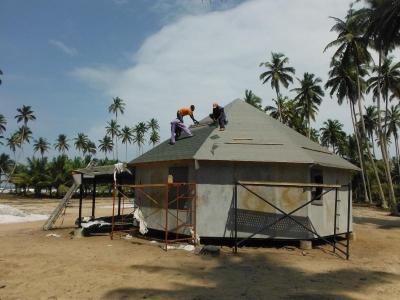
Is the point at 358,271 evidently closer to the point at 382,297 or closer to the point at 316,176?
the point at 382,297

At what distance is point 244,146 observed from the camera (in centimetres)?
1598

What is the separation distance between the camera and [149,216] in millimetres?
17453

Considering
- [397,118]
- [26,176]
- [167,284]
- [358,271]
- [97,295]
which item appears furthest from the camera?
[397,118]

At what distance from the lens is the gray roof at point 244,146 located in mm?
15241

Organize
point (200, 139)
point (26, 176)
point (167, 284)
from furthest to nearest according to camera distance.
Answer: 1. point (26, 176)
2. point (200, 139)
3. point (167, 284)

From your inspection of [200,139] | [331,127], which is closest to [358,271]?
[200,139]

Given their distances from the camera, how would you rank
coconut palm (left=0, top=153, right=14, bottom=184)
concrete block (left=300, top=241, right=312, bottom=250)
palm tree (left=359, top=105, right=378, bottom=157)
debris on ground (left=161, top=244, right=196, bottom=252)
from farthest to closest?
coconut palm (left=0, top=153, right=14, bottom=184), palm tree (left=359, top=105, right=378, bottom=157), concrete block (left=300, top=241, right=312, bottom=250), debris on ground (left=161, top=244, right=196, bottom=252)

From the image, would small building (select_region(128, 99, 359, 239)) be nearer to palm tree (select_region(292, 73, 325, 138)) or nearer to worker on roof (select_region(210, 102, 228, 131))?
worker on roof (select_region(210, 102, 228, 131))

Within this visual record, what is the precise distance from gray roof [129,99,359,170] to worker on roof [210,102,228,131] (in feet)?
0.84

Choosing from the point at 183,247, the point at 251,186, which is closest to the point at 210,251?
the point at 183,247

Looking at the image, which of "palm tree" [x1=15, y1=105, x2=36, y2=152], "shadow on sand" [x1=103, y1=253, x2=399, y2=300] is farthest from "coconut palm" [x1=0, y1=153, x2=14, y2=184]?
"shadow on sand" [x1=103, y1=253, x2=399, y2=300]

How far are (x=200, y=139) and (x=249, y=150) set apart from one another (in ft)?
7.53

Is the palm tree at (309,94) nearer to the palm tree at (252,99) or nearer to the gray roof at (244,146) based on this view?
the palm tree at (252,99)

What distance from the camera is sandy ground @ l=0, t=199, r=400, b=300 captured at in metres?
9.09
